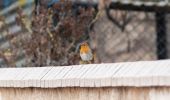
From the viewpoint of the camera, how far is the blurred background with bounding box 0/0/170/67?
521 centimetres

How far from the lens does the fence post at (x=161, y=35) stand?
7.93 meters

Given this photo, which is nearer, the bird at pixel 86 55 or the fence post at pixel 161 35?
the bird at pixel 86 55

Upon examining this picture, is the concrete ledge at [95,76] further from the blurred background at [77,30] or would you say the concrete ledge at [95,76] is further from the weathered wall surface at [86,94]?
the blurred background at [77,30]

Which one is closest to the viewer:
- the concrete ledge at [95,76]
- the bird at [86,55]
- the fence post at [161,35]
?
the concrete ledge at [95,76]

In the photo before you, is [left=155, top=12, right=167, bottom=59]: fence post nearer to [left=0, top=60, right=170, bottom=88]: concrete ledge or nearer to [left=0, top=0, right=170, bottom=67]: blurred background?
[left=0, top=0, right=170, bottom=67]: blurred background

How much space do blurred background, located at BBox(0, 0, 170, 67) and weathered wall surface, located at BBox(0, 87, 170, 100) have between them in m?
1.80

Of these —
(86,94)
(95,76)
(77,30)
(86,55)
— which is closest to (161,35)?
(77,30)

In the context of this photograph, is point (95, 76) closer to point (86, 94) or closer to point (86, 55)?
point (86, 94)

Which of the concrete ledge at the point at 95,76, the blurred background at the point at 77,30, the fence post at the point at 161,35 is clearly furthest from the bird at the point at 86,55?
the fence post at the point at 161,35

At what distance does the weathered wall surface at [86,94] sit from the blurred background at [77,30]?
180 cm

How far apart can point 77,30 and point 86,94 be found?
2430 mm

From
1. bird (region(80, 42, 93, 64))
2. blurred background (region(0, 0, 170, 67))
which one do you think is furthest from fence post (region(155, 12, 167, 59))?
bird (region(80, 42, 93, 64))

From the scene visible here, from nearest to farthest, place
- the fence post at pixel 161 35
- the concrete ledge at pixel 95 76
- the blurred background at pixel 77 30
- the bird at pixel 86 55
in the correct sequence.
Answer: the concrete ledge at pixel 95 76, the bird at pixel 86 55, the blurred background at pixel 77 30, the fence post at pixel 161 35

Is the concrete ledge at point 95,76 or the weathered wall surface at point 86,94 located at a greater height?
the concrete ledge at point 95,76
